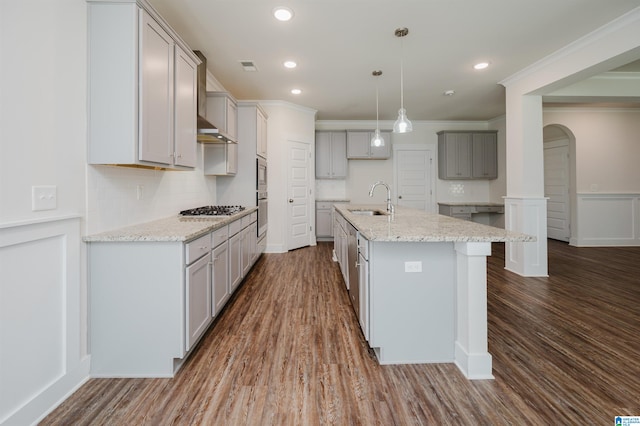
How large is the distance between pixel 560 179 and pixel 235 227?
6.82 meters

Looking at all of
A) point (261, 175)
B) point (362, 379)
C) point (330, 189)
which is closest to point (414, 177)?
point (330, 189)

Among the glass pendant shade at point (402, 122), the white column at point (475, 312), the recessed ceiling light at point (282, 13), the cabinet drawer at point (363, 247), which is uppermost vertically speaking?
the recessed ceiling light at point (282, 13)

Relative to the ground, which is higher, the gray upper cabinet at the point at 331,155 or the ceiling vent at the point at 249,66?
the ceiling vent at the point at 249,66

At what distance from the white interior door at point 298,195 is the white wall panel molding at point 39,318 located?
3.86m

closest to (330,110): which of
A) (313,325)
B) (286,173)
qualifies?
(286,173)

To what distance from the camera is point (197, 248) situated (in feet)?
6.77


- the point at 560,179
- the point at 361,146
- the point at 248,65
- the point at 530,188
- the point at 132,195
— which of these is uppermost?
the point at 248,65

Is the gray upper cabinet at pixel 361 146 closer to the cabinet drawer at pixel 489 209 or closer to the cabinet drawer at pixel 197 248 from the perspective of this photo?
the cabinet drawer at pixel 489 209

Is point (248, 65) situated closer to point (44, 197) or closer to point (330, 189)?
point (44, 197)

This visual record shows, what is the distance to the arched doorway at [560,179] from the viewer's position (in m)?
5.97

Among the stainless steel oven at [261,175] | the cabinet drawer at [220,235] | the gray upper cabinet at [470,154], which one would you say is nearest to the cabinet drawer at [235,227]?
the cabinet drawer at [220,235]

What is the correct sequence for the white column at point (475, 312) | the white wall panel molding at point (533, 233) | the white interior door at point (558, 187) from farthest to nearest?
1. the white interior door at point (558, 187)
2. the white wall panel molding at point (533, 233)
3. the white column at point (475, 312)

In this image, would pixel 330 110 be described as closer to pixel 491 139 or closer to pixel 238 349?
pixel 491 139

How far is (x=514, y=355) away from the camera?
2.03 meters
